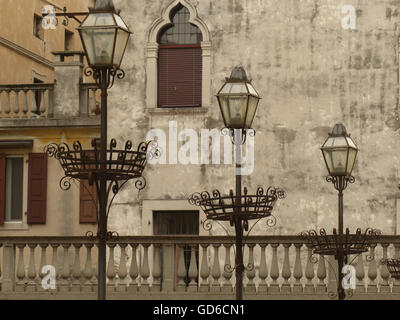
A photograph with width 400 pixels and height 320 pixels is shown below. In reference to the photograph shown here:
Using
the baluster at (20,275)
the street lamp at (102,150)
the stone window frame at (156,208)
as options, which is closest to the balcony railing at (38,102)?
the stone window frame at (156,208)

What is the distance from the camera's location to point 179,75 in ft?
Result: 85.8

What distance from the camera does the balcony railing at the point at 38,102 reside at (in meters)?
27.1

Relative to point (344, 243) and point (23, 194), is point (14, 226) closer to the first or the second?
point (23, 194)

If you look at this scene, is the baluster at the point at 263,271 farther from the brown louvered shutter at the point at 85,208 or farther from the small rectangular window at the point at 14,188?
the small rectangular window at the point at 14,188

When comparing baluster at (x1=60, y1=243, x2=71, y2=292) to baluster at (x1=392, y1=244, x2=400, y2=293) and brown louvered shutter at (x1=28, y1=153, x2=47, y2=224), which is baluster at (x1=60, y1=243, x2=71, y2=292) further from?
brown louvered shutter at (x1=28, y1=153, x2=47, y2=224)

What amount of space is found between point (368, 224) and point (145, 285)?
6120mm

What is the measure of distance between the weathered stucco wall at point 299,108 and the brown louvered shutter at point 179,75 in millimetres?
422

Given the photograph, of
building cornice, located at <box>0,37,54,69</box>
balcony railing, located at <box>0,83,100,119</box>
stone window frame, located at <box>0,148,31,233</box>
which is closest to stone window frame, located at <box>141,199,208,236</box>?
balcony railing, located at <box>0,83,100,119</box>

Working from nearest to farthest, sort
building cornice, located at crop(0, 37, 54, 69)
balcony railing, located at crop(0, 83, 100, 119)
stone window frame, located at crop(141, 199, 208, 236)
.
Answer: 1. stone window frame, located at crop(141, 199, 208, 236)
2. balcony railing, located at crop(0, 83, 100, 119)
3. building cornice, located at crop(0, 37, 54, 69)

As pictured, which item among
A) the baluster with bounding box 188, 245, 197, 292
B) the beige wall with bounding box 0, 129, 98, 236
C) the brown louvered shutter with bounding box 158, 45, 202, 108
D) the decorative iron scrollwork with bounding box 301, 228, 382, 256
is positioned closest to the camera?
the decorative iron scrollwork with bounding box 301, 228, 382, 256

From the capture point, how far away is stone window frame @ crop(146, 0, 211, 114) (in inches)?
1013

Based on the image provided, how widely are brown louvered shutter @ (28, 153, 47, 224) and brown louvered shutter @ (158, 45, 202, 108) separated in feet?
10.4

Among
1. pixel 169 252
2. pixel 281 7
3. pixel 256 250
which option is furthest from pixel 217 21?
pixel 169 252

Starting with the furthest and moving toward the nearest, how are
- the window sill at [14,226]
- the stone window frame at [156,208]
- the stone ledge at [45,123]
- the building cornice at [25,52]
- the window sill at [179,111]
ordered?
the building cornice at [25,52], the window sill at [14,226], the stone ledge at [45,123], the window sill at [179,111], the stone window frame at [156,208]
